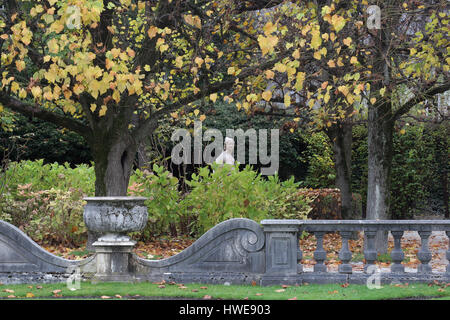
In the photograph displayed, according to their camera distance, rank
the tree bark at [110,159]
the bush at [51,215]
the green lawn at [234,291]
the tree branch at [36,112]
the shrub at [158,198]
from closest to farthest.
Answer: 1. the green lawn at [234,291]
2. the tree branch at [36,112]
3. the tree bark at [110,159]
4. the bush at [51,215]
5. the shrub at [158,198]

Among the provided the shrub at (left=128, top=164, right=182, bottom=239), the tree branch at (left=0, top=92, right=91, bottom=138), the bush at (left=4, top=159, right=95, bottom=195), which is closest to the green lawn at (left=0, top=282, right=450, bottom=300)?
the tree branch at (left=0, top=92, right=91, bottom=138)

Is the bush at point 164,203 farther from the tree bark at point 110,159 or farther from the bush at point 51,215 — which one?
the tree bark at point 110,159

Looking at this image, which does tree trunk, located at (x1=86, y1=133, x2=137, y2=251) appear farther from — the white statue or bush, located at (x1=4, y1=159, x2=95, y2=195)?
the white statue

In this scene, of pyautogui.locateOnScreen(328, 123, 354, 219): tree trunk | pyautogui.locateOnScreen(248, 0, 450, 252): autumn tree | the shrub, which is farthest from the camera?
pyautogui.locateOnScreen(328, 123, 354, 219): tree trunk

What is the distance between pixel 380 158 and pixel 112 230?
18.0 ft

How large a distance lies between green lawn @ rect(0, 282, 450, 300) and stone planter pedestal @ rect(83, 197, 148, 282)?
260 millimetres

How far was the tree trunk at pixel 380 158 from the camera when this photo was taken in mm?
11023

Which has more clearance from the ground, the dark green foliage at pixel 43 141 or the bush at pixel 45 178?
the dark green foliage at pixel 43 141

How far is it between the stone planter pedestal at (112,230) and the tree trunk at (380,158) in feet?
16.4

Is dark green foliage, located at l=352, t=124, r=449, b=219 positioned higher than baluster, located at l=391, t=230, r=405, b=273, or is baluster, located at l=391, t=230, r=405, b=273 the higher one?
dark green foliage, located at l=352, t=124, r=449, b=219

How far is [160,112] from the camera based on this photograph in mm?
10375

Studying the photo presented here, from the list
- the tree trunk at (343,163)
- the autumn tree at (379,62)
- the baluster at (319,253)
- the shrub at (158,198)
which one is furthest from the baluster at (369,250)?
the tree trunk at (343,163)

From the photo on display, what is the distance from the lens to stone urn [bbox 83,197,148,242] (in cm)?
825

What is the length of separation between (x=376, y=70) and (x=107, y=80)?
18.6ft
